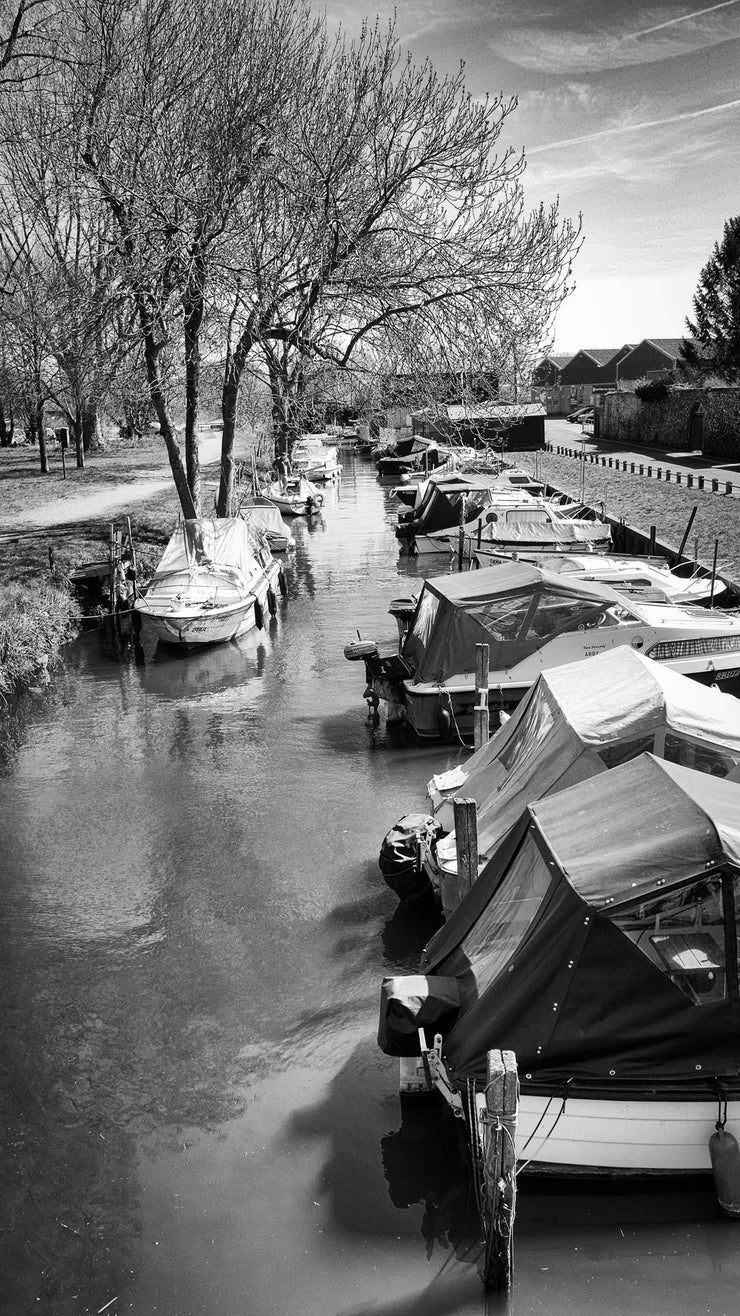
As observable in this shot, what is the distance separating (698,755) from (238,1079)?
16.9 ft

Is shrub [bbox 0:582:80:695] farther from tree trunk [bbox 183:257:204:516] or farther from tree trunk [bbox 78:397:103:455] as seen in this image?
tree trunk [bbox 78:397:103:455]

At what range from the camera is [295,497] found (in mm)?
45438

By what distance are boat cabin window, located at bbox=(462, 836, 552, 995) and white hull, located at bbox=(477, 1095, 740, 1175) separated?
3.40ft

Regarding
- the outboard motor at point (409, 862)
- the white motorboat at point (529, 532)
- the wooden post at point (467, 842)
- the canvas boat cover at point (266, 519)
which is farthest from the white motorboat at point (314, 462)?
the wooden post at point (467, 842)

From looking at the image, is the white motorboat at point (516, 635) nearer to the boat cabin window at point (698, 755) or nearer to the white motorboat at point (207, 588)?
the boat cabin window at point (698, 755)

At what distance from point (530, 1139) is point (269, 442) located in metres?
57.0

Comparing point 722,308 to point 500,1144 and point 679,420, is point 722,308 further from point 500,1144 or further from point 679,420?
point 500,1144

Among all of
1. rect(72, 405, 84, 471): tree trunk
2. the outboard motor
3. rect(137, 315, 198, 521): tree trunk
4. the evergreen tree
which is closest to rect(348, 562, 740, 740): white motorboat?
the outboard motor

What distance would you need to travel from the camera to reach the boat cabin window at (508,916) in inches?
308

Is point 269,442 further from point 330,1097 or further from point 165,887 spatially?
point 330,1097

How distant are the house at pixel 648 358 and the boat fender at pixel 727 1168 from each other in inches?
3730

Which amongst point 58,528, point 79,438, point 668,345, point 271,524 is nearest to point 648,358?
point 668,345

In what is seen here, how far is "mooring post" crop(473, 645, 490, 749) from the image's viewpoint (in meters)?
13.8

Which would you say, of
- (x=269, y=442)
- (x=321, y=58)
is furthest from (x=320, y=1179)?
(x=269, y=442)
